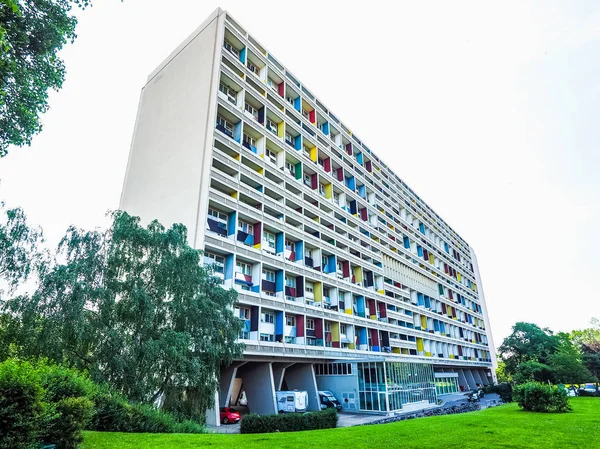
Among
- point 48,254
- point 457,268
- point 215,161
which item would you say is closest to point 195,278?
point 48,254

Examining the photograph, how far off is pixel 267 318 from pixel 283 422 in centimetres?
1155

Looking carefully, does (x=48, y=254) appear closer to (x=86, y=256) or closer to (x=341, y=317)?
(x=86, y=256)

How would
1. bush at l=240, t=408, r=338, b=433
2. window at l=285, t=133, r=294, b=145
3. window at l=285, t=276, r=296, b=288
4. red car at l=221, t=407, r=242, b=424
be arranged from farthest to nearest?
window at l=285, t=133, r=294, b=145
window at l=285, t=276, r=296, b=288
red car at l=221, t=407, r=242, b=424
bush at l=240, t=408, r=338, b=433

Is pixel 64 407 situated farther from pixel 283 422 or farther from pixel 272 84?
pixel 272 84

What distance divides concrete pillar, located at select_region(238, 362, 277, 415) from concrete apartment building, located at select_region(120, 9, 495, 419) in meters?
0.10

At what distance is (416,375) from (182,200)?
31.8m

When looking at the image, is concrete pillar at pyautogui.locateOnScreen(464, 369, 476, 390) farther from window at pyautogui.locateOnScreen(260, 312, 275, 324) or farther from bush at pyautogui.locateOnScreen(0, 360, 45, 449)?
bush at pyautogui.locateOnScreen(0, 360, 45, 449)

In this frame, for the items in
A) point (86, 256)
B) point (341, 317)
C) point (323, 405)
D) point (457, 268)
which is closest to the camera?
point (86, 256)

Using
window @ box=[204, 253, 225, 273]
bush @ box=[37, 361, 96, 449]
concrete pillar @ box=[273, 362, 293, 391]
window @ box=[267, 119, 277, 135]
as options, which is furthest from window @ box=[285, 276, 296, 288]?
bush @ box=[37, 361, 96, 449]

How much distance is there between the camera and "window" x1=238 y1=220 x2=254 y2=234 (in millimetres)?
→ 33575

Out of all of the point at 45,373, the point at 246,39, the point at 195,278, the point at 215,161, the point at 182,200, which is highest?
the point at 246,39

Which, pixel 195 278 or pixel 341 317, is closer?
pixel 195 278

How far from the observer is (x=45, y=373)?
428 inches

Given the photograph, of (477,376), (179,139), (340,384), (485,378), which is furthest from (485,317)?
(179,139)
